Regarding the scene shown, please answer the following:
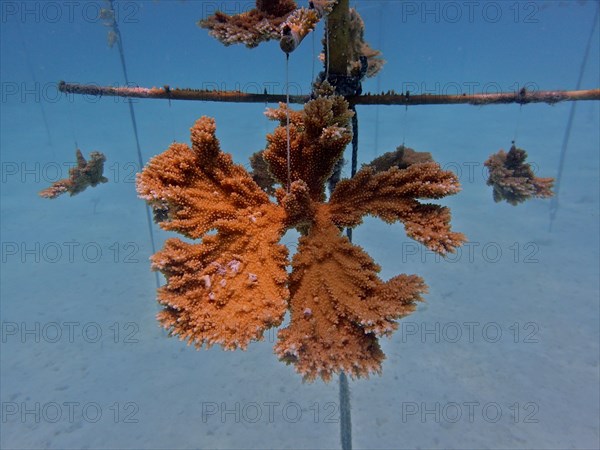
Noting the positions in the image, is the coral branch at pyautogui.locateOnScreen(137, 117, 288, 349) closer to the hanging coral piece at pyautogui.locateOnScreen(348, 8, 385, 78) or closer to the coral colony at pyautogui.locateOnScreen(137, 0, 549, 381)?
the coral colony at pyautogui.locateOnScreen(137, 0, 549, 381)

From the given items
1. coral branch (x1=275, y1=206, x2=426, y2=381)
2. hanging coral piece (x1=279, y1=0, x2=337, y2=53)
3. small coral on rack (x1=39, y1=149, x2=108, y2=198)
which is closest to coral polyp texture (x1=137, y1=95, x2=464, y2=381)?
coral branch (x1=275, y1=206, x2=426, y2=381)

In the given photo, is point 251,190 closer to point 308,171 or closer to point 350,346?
point 308,171

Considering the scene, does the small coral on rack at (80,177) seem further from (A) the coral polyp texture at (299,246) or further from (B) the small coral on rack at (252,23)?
(B) the small coral on rack at (252,23)

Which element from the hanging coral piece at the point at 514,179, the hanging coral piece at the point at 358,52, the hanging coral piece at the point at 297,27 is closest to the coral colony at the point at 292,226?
the hanging coral piece at the point at 297,27

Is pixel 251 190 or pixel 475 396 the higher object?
pixel 251 190

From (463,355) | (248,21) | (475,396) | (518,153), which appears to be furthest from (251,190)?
(463,355)

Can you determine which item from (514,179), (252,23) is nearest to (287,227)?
(252,23)
